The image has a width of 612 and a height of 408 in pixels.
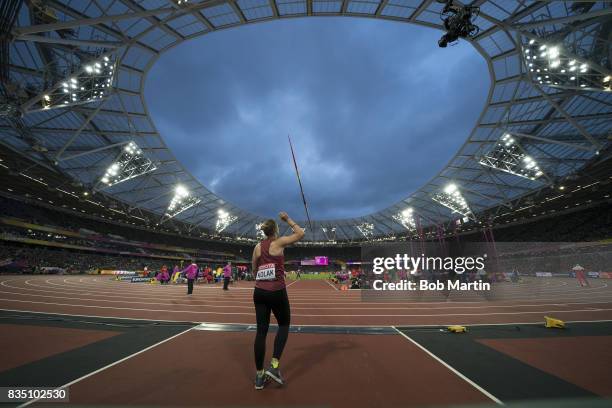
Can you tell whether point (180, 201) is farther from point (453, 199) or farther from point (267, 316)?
point (267, 316)

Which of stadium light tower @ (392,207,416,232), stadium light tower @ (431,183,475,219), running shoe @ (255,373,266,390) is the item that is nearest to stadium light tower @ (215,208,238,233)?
stadium light tower @ (392,207,416,232)

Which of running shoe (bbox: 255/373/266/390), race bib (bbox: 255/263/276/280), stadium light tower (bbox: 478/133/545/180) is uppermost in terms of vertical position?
stadium light tower (bbox: 478/133/545/180)

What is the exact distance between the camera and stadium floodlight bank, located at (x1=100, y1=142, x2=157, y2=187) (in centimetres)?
2714

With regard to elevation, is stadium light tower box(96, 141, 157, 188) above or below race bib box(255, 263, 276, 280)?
above

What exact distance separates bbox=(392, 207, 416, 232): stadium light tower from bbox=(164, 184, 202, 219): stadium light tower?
126ft

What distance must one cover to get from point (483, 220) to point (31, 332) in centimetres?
5464

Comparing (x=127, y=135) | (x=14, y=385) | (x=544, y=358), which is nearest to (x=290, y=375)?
(x=14, y=385)

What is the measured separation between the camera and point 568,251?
38094 millimetres

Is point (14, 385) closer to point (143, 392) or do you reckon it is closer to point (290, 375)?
point (143, 392)

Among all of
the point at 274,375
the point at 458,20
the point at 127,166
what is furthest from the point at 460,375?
the point at 127,166

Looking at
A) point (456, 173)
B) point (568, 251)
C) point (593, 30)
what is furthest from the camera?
point (568, 251)

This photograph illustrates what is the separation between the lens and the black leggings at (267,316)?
3143mm

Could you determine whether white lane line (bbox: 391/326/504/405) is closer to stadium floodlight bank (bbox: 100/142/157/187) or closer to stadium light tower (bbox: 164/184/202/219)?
stadium floodlight bank (bbox: 100/142/157/187)

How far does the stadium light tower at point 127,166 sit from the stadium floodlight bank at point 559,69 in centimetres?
3123
